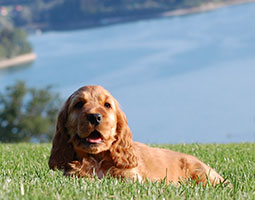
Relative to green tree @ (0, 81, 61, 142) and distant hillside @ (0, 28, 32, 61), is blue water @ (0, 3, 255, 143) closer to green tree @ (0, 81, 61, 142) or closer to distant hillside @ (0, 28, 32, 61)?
distant hillside @ (0, 28, 32, 61)

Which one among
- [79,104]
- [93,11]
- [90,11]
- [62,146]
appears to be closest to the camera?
[79,104]

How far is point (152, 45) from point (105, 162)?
125974mm

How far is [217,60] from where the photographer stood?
383ft

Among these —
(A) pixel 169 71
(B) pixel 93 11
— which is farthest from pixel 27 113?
(B) pixel 93 11

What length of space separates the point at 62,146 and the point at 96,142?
0.55m

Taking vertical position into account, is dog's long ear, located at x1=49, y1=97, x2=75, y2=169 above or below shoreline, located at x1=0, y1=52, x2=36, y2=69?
above

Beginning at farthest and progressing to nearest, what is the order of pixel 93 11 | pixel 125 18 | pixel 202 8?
pixel 202 8 < pixel 93 11 < pixel 125 18

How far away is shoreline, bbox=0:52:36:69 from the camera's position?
133 meters

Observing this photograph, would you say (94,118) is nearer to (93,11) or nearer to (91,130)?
(91,130)

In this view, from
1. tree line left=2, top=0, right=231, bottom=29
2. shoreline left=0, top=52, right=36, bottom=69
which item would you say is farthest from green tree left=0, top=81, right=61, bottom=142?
tree line left=2, top=0, right=231, bottom=29

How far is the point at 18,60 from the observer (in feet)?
454

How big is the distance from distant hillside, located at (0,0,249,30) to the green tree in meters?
106

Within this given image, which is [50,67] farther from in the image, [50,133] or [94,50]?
[50,133]

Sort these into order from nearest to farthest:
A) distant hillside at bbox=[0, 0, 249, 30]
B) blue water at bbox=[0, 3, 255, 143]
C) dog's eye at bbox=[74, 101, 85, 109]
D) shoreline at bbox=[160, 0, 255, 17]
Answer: dog's eye at bbox=[74, 101, 85, 109] < blue water at bbox=[0, 3, 255, 143] < distant hillside at bbox=[0, 0, 249, 30] < shoreline at bbox=[160, 0, 255, 17]
